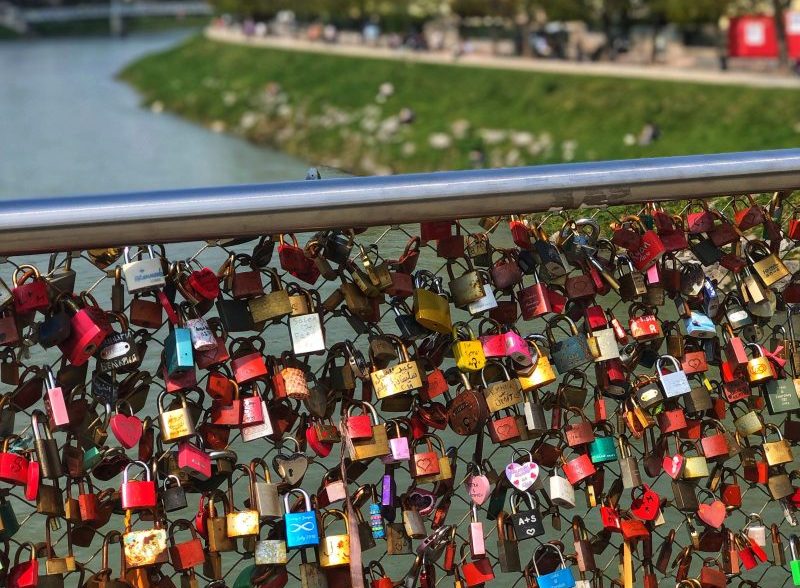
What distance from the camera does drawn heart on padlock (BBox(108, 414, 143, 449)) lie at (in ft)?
9.04

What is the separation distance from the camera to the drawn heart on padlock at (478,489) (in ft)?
10.2

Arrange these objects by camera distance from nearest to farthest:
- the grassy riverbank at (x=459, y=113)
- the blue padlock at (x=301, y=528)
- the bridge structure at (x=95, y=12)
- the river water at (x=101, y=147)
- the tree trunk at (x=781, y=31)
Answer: the blue padlock at (x=301, y=528) → the grassy riverbank at (x=459, y=113) → the river water at (x=101, y=147) → the tree trunk at (x=781, y=31) → the bridge structure at (x=95, y=12)

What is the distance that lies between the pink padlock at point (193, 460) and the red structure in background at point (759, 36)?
114 ft

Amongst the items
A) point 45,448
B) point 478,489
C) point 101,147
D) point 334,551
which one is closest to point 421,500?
point 478,489

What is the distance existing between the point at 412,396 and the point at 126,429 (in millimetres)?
675

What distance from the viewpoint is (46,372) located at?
2.74 meters

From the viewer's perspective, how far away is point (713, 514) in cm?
336

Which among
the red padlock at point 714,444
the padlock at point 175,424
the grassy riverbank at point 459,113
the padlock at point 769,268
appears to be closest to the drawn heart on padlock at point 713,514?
the red padlock at point 714,444

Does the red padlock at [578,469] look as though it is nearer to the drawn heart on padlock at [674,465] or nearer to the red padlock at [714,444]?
the drawn heart on padlock at [674,465]

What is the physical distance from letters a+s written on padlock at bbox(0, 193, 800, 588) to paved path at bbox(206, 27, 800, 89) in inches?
1141

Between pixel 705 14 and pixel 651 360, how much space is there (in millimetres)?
35170

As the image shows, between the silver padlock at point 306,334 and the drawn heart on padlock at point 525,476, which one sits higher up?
the silver padlock at point 306,334

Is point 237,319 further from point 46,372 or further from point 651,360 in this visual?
point 651,360

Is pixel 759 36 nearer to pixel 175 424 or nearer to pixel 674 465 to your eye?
pixel 674 465
